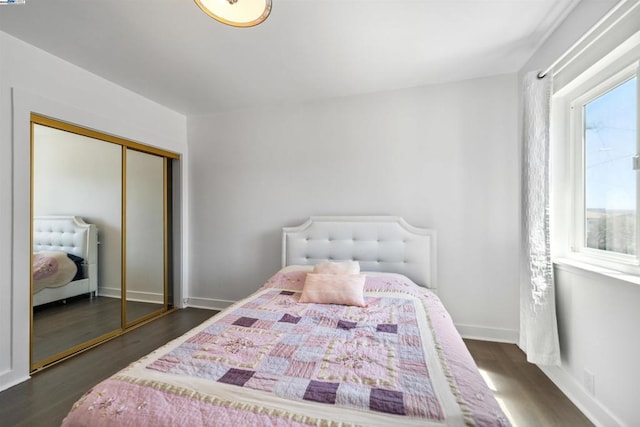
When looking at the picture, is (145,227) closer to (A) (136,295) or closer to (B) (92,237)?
(B) (92,237)

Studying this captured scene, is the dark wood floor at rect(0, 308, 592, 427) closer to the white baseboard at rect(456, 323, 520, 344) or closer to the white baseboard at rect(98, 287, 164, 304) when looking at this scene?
the white baseboard at rect(456, 323, 520, 344)

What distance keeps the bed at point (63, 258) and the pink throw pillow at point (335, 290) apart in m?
2.13

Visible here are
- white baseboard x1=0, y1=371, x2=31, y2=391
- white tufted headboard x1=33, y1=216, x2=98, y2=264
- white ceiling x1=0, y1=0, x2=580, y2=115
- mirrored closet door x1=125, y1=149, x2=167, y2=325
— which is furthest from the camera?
mirrored closet door x1=125, y1=149, x2=167, y2=325

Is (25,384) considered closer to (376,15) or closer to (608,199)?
(376,15)

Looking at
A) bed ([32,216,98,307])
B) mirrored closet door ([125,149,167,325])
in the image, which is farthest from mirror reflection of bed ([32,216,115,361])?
mirrored closet door ([125,149,167,325])

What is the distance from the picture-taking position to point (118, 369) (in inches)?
84.2

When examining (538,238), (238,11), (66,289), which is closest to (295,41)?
(238,11)

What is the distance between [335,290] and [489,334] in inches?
65.9

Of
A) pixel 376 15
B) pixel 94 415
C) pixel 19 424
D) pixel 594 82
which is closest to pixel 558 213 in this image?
pixel 594 82

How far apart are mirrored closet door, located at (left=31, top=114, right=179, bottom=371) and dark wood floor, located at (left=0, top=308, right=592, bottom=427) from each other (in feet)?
0.81

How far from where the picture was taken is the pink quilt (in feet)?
2.91

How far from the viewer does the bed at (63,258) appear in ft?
7.07

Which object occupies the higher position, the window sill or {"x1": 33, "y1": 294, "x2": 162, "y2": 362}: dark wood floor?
the window sill

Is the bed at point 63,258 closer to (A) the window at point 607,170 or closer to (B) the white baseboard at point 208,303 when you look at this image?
(B) the white baseboard at point 208,303
